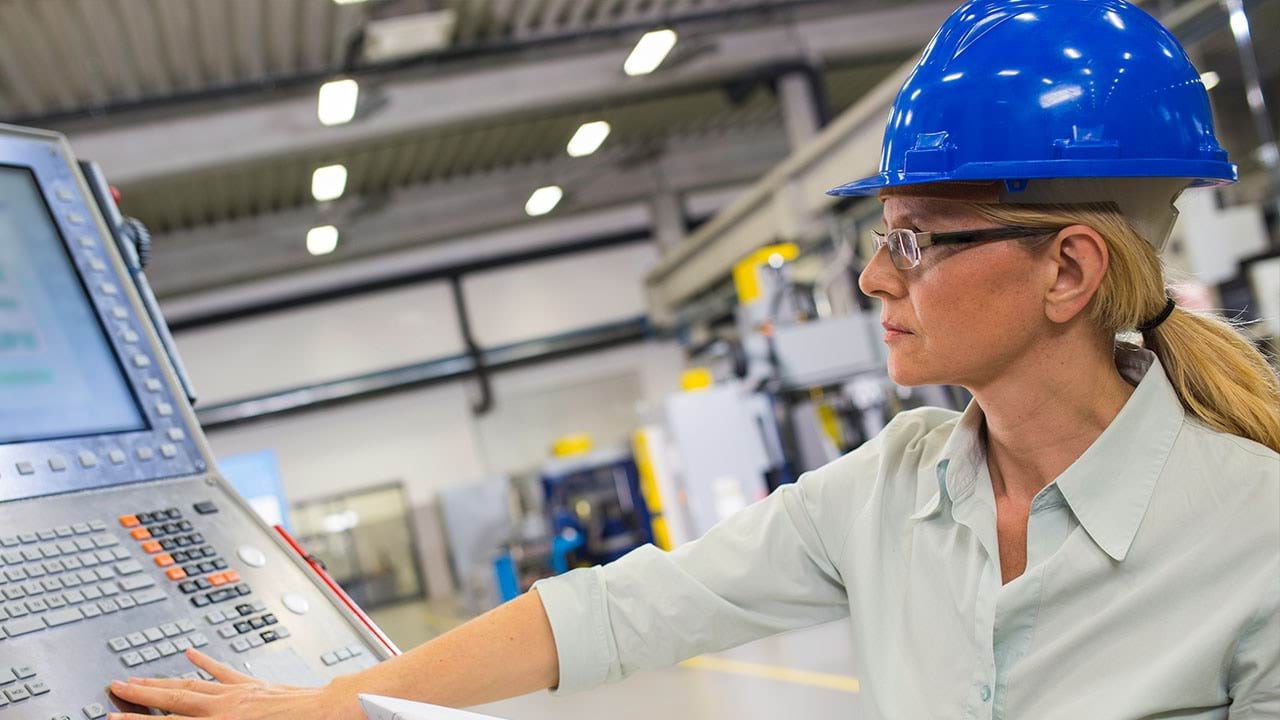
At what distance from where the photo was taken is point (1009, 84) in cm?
103

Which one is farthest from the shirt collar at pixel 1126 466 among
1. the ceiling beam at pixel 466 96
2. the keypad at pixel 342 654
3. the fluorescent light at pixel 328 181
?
the fluorescent light at pixel 328 181

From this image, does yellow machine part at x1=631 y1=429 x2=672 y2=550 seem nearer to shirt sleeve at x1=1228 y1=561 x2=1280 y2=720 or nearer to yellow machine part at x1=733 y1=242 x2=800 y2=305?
yellow machine part at x1=733 y1=242 x2=800 y2=305

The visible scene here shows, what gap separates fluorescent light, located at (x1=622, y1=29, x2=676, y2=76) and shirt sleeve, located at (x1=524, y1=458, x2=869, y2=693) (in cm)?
814

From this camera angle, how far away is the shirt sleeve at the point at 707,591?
3.70 feet

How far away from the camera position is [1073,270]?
3.52 ft

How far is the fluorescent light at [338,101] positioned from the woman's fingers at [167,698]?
8117 mm

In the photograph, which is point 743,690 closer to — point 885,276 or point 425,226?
point 885,276

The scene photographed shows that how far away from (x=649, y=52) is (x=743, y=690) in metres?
5.59

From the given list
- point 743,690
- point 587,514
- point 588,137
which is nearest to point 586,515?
point 587,514

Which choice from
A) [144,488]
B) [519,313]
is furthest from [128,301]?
[519,313]

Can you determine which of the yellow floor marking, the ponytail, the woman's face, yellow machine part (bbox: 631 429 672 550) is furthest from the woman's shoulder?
yellow machine part (bbox: 631 429 672 550)

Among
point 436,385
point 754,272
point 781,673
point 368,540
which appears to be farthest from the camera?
point 436,385

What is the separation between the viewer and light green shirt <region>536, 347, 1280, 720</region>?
90cm

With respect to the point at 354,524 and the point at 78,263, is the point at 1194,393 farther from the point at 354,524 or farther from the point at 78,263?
the point at 354,524
